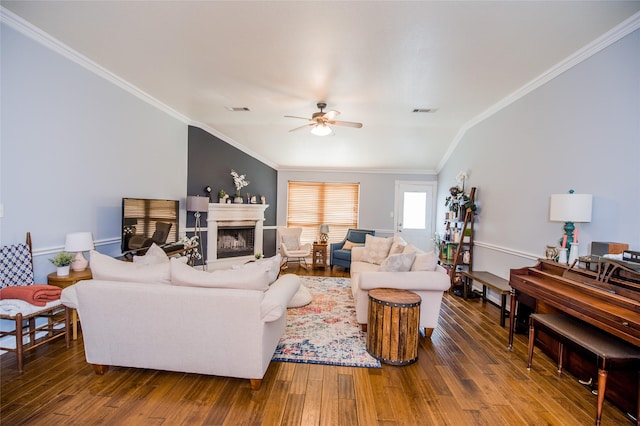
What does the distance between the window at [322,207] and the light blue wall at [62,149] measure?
4025 millimetres

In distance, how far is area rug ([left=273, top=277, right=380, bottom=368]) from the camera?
2.64 m

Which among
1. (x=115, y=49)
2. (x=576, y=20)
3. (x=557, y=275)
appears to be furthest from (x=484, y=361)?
(x=115, y=49)

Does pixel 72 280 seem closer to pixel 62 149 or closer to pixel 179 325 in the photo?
pixel 62 149

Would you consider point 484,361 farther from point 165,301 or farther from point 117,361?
point 117,361

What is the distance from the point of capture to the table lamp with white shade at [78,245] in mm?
2875

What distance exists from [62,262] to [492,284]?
4919 millimetres

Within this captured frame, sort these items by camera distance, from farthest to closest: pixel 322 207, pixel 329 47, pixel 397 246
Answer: pixel 322 207, pixel 397 246, pixel 329 47

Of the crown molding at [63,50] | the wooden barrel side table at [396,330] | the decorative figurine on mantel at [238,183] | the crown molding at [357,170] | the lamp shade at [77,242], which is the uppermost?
the crown molding at [63,50]

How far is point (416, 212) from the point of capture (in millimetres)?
7500

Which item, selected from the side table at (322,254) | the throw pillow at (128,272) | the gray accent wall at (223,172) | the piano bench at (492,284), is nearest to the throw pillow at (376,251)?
the piano bench at (492,284)

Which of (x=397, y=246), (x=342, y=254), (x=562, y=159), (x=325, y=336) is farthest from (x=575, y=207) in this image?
(x=342, y=254)

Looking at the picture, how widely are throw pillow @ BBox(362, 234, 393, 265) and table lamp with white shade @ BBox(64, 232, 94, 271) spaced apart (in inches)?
153

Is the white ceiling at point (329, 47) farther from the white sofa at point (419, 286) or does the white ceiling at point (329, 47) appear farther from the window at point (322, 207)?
the window at point (322, 207)

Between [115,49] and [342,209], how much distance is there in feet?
18.9
